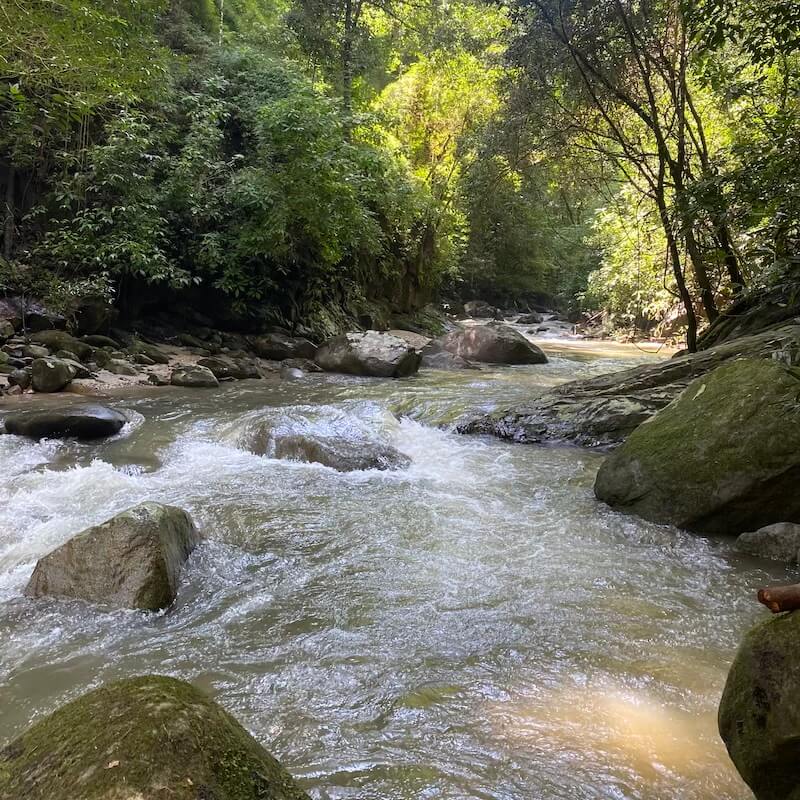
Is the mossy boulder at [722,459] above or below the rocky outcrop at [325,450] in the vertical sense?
above

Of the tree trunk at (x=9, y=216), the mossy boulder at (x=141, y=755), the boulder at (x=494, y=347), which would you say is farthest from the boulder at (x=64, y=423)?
the boulder at (x=494, y=347)

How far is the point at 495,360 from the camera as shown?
14.3 m

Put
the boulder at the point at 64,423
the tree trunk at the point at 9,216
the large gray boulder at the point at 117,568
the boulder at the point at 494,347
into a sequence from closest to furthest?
the large gray boulder at the point at 117,568 → the boulder at the point at 64,423 → the tree trunk at the point at 9,216 → the boulder at the point at 494,347

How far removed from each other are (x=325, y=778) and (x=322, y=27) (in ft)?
69.2

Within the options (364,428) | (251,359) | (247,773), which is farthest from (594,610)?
(251,359)

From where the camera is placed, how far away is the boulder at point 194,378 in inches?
409

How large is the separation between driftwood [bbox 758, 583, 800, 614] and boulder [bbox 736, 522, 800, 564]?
9.22 ft

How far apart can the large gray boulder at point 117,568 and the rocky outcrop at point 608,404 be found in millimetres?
5000

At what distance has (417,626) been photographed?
3369mm

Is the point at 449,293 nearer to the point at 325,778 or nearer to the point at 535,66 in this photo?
the point at 535,66

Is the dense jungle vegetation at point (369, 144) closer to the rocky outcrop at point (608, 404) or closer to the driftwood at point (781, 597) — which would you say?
the rocky outcrop at point (608, 404)

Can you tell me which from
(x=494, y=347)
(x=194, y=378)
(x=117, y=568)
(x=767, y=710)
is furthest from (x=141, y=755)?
(x=494, y=347)

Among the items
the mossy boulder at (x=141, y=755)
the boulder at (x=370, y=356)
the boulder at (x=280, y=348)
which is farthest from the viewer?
the boulder at (x=280, y=348)

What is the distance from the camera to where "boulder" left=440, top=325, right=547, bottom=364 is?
46.9 feet
